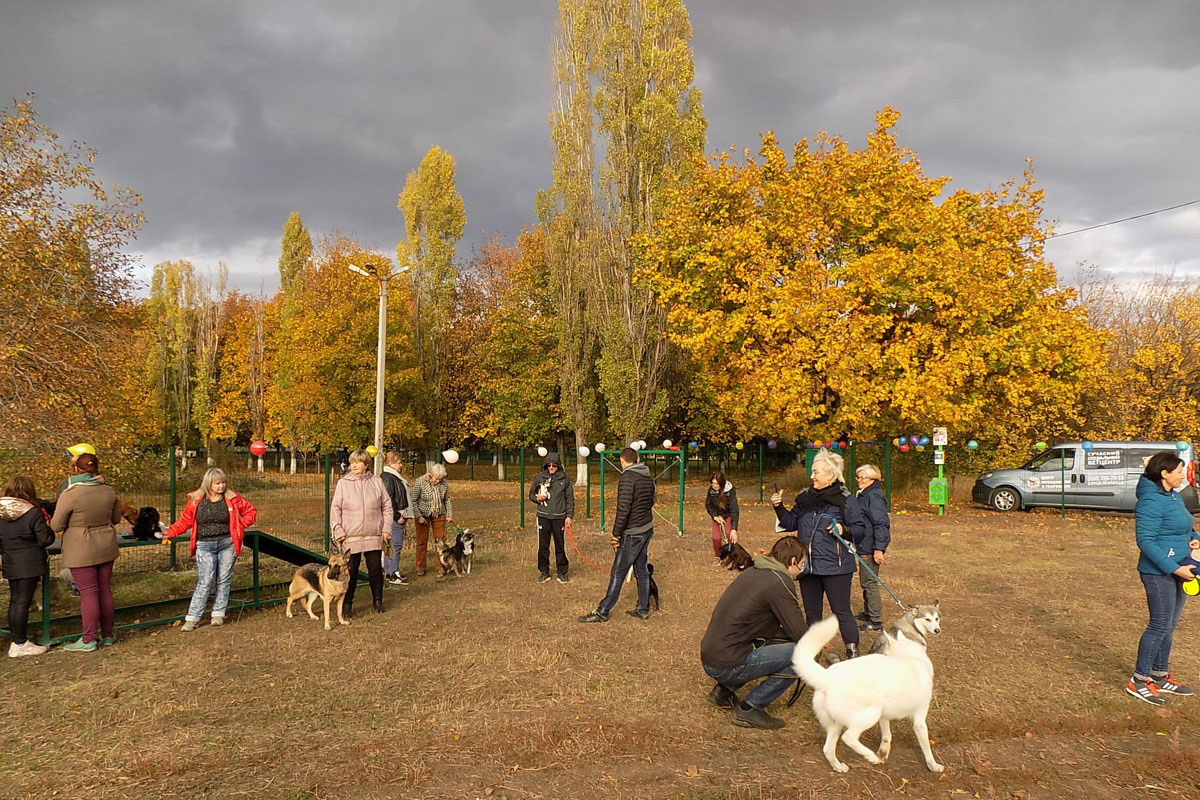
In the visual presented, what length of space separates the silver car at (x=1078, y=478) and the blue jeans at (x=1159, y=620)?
539 inches

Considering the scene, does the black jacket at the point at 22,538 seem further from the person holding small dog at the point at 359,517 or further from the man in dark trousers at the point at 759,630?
the man in dark trousers at the point at 759,630

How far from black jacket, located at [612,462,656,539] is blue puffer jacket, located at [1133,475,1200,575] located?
4051 millimetres

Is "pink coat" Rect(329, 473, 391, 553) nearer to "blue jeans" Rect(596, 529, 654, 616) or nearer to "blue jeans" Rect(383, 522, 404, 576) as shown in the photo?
"blue jeans" Rect(383, 522, 404, 576)

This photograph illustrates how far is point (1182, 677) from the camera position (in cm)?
564

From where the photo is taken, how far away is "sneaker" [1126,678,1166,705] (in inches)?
201

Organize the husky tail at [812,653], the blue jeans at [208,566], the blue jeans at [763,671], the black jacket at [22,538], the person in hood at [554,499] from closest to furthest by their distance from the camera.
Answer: the husky tail at [812,653], the blue jeans at [763,671], the black jacket at [22,538], the blue jeans at [208,566], the person in hood at [554,499]

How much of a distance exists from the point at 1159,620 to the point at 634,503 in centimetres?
437

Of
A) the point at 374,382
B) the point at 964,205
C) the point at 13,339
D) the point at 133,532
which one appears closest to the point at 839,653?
the point at 133,532

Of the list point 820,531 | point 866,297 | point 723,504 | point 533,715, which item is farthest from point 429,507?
point 866,297

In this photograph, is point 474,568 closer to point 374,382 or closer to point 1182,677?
point 1182,677

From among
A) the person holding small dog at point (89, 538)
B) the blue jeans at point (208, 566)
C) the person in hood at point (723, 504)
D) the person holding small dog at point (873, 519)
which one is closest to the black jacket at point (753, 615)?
the person holding small dog at point (873, 519)

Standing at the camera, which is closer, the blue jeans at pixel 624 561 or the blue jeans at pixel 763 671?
the blue jeans at pixel 763 671

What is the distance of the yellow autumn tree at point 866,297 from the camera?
53.7ft

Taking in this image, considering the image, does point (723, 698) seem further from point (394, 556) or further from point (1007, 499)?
point (1007, 499)
